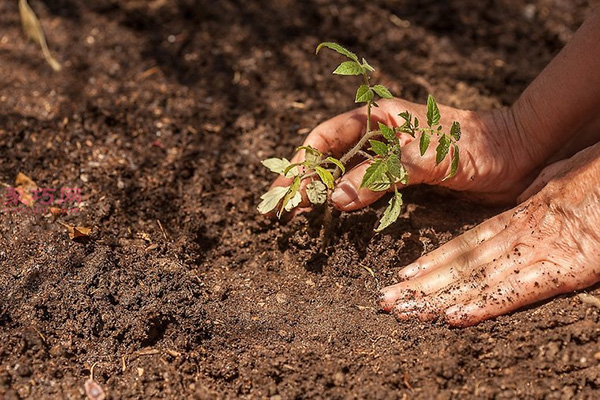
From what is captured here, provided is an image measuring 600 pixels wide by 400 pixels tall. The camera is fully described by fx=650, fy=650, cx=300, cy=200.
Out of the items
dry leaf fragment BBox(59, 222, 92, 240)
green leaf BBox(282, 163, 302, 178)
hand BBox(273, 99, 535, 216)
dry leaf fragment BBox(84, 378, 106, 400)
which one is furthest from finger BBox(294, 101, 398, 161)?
dry leaf fragment BBox(84, 378, 106, 400)

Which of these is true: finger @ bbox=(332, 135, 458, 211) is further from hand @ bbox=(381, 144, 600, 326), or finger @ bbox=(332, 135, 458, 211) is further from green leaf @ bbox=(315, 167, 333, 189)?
hand @ bbox=(381, 144, 600, 326)

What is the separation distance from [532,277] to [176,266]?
4.08 feet

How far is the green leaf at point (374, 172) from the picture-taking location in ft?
6.66

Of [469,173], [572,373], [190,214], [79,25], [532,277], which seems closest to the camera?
[572,373]

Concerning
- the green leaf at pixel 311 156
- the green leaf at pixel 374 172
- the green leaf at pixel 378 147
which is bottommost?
the green leaf at pixel 311 156

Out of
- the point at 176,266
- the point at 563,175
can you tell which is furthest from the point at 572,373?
Answer: the point at 176,266

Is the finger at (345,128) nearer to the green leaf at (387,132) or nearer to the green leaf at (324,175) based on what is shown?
the green leaf at (324,175)

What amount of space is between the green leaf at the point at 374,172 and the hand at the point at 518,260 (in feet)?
1.48

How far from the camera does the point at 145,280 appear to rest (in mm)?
2316

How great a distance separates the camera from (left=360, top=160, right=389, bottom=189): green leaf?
2029 millimetres

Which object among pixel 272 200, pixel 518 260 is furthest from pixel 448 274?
pixel 272 200

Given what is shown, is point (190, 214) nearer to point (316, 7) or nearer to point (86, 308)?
point (86, 308)

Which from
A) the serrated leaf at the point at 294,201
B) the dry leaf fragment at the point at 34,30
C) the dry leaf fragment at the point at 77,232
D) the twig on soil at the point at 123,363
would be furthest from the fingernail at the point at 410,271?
the dry leaf fragment at the point at 34,30

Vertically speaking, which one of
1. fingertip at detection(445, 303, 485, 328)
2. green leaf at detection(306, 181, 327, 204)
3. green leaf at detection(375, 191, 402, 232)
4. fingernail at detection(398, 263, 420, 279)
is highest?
green leaf at detection(375, 191, 402, 232)
